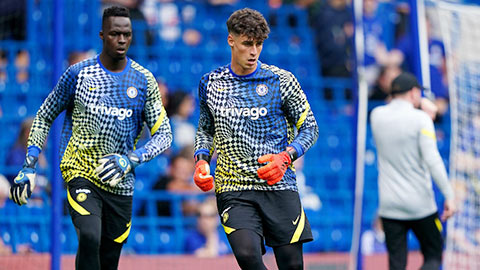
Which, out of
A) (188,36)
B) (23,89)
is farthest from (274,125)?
(188,36)

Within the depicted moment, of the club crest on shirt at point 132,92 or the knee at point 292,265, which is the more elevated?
the club crest on shirt at point 132,92

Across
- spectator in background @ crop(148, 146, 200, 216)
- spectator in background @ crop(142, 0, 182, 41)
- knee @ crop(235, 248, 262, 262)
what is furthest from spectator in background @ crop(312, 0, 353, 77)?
knee @ crop(235, 248, 262, 262)

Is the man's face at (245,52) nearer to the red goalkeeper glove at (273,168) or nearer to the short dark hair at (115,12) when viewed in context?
the red goalkeeper glove at (273,168)

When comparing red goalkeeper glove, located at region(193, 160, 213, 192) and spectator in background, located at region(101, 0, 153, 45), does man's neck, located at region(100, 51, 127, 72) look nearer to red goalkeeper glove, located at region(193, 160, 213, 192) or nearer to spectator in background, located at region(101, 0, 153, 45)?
red goalkeeper glove, located at region(193, 160, 213, 192)

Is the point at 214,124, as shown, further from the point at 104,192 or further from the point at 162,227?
the point at 162,227

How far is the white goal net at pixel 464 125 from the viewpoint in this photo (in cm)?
924

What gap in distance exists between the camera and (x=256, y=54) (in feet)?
18.5

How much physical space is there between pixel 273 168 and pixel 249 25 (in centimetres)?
100

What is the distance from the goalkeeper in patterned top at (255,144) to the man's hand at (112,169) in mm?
529

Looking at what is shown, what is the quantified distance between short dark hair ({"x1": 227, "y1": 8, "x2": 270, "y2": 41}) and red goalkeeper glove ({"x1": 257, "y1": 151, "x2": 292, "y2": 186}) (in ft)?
2.69

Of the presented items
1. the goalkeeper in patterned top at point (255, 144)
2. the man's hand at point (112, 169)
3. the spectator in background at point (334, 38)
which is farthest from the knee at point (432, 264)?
the spectator in background at point (334, 38)

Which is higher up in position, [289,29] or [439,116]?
[289,29]

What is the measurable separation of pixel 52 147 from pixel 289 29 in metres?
5.76

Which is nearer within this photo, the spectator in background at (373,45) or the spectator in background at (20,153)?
the spectator in background at (20,153)
